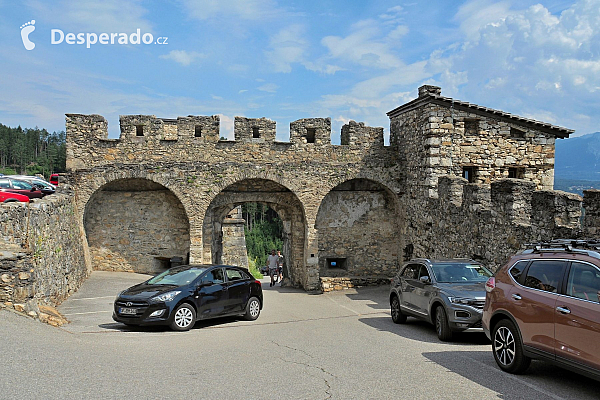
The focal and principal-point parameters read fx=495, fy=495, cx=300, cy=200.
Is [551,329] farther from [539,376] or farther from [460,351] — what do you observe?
[460,351]

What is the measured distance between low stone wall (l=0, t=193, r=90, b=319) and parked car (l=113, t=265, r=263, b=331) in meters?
1.66

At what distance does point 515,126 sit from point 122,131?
1379 cm

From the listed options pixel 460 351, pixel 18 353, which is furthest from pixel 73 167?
pixel 460 351

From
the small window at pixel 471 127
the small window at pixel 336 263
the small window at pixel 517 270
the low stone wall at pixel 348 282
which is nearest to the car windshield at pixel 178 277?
the small window at pixel 517 270

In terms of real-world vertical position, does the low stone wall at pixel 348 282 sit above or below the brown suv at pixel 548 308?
below

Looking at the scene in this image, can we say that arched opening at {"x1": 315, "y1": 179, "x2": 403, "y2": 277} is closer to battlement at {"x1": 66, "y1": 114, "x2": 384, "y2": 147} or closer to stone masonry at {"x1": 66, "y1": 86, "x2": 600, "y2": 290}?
stone masonry at {"x1": 66, "y1": 86, "x2": 600, "y2": 290}

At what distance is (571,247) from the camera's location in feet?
19.1

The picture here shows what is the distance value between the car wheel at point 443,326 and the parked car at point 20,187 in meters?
15.1

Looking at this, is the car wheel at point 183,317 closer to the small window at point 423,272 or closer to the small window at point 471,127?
the small window at point 423,272

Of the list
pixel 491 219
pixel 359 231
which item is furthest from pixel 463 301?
pixel 359 231

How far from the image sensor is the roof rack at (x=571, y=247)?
217 inches

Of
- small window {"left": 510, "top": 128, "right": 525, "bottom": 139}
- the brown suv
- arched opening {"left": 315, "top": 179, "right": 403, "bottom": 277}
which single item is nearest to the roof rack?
the brown suv

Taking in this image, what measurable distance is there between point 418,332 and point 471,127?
9.04 meters

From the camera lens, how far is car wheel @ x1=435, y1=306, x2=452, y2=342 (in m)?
8.88
